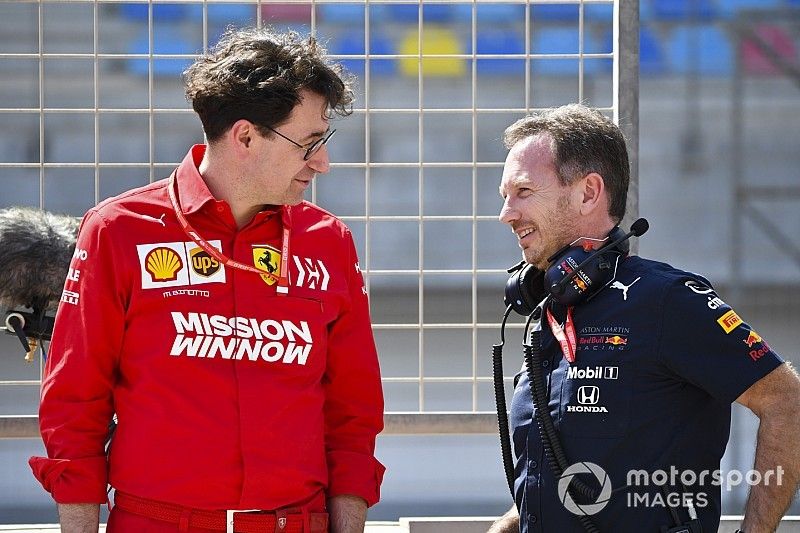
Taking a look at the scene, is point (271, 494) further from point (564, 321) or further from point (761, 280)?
point (761, 280)

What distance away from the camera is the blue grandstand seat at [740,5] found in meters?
16.3

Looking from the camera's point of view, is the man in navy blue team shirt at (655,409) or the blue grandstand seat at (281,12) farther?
the blue grandstand seat at (281,12)

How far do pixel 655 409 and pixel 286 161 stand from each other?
36.4 inches

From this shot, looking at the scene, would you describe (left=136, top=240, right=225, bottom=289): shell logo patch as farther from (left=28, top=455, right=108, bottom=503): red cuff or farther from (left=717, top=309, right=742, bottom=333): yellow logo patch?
(left=717, top=309, right=742, bottom=333): yellow logo patch

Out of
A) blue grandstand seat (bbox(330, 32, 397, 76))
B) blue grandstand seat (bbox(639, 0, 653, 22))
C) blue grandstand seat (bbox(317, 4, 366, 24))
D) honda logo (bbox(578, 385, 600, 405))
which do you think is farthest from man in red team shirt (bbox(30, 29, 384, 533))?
blue grandstand seat (bbox(639, 0, 653, 22))

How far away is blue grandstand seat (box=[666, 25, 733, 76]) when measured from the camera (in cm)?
1697

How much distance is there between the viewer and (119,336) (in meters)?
2.19

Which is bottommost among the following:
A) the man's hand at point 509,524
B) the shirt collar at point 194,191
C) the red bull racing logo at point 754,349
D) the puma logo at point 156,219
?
the man's hand at point 509,524

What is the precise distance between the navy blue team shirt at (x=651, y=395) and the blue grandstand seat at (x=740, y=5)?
600 inches

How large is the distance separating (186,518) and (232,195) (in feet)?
2.26

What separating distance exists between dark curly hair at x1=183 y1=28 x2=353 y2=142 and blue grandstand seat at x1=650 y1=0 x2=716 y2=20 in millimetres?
14857

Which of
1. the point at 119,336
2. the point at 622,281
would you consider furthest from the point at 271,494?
the point at 622,281

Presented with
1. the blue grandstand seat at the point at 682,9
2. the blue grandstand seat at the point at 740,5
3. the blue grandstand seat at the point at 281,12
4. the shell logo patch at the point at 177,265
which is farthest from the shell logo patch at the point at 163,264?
the blue grandstand seat at the point at 740,5

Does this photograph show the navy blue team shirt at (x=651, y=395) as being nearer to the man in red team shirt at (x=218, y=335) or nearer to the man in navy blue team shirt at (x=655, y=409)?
the man in navy blue team shirt at (x=655, y=409)
